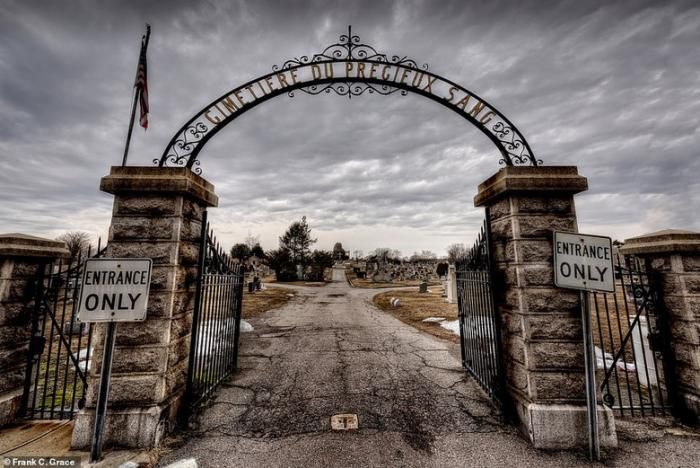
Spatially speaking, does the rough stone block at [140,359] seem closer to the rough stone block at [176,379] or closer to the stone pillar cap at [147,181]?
the rough stone block at [176,379]

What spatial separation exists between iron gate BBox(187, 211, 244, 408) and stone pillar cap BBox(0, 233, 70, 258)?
1.79m

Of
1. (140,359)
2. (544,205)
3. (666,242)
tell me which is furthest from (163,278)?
(666,242)

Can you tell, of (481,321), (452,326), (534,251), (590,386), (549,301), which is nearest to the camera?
(590,386)

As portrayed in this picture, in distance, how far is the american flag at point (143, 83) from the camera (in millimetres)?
4613

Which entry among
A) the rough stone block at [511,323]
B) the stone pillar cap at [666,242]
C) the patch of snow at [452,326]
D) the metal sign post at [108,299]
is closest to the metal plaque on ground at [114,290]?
the metal sign post at [108,299]

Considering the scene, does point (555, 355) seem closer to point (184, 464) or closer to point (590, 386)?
point (590, 386)

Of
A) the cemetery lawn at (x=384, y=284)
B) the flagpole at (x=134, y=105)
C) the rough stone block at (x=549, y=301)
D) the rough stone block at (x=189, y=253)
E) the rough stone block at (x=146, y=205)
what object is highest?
the flagpole at (x=134, y=105)

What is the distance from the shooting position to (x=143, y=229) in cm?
350

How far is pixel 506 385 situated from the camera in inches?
149

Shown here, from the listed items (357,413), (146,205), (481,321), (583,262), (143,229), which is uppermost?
(146,205)

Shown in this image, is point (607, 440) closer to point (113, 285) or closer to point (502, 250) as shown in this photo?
point (502, 250)

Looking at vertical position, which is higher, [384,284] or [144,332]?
[144,332]

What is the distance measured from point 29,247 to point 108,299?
1.73 metres

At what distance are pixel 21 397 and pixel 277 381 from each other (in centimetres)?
315
